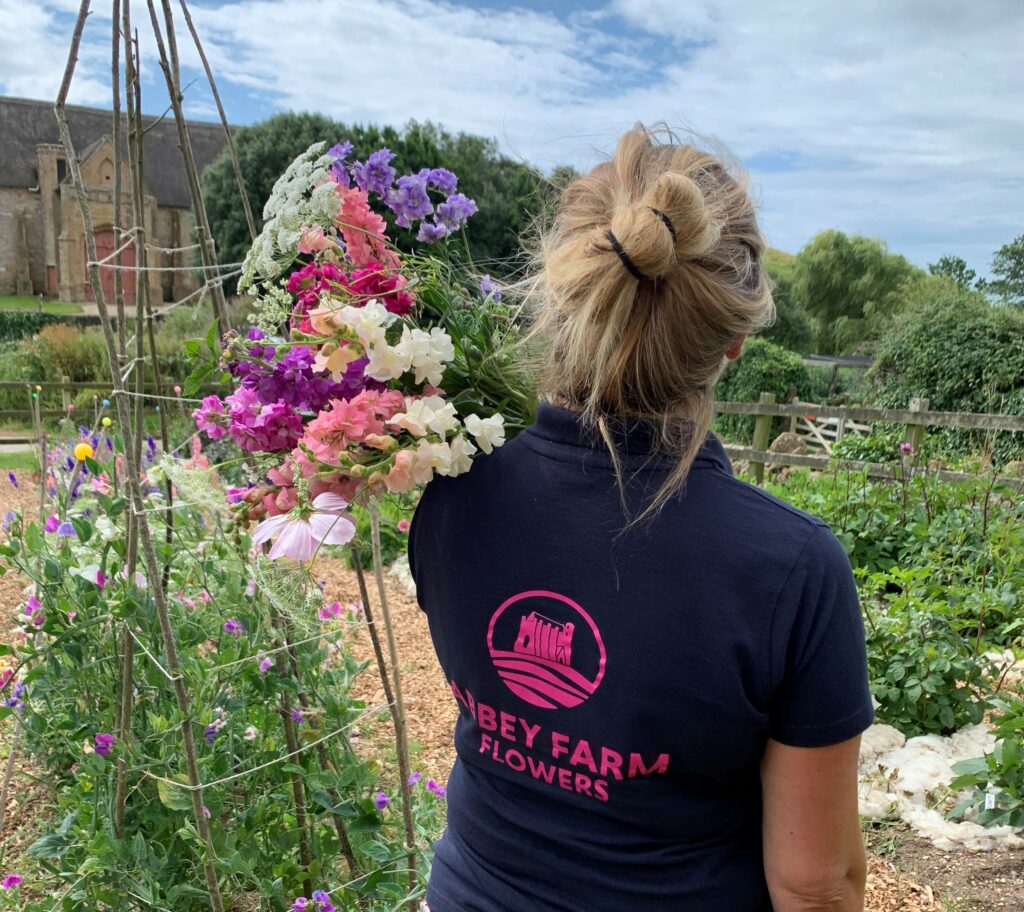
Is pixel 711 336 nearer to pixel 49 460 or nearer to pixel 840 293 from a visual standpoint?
pixel 49 460

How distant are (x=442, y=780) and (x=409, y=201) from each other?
2293 mm

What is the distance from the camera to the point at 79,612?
203 cm

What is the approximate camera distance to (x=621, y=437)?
89 centimetres

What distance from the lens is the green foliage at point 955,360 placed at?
966cm

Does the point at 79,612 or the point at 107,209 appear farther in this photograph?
the point at 107,209

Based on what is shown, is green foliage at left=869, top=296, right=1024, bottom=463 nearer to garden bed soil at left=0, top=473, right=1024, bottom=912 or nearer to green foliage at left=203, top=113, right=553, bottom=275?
garden bed soil at left=0, top=473, right=1024, bottom=912

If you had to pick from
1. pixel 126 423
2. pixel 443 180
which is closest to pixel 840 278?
pixel 443 180

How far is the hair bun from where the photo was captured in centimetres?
81

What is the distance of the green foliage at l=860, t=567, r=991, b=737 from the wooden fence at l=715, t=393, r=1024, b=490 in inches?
75.2

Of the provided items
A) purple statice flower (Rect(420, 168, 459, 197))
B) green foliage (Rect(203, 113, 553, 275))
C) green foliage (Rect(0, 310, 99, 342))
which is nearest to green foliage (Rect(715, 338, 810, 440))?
green foliage (Rect(203, 113, 553, 275))

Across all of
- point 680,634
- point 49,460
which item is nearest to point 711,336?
point 680,634

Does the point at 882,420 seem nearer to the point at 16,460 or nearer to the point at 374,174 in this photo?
the point at 374,174

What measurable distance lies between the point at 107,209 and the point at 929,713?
35306 mm

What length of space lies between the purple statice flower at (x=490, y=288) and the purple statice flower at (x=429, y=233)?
0.17 m
